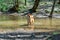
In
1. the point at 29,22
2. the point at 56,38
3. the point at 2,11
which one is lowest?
the point at 2,11

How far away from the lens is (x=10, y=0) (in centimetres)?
3900

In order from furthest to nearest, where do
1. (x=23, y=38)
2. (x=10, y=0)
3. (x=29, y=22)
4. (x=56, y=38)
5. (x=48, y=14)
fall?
(x=10, y=0) → (x=48, y=14) → (x=29, y=22) → (x=23, y=38) → (x=56, y=38)

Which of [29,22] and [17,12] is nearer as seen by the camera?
[29,22]

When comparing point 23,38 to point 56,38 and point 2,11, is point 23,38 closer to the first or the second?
point 56,38

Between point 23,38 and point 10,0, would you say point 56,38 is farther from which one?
point 10,0

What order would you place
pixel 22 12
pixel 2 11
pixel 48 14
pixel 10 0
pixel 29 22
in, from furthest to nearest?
pixel 10 0, pixel 2 11, pixel 22 12, pixel 48 14, pixel 29 22

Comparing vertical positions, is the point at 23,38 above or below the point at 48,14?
above

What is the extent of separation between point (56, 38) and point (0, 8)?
81.1ft

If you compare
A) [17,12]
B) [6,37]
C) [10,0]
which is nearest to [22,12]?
[17,12]

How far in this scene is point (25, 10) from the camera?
107 feet

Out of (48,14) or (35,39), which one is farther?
(48,14)

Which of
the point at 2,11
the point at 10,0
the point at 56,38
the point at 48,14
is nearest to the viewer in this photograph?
the point at 56,38

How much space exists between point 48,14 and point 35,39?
1710 centimetres

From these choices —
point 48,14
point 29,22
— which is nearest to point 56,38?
point 29,22
